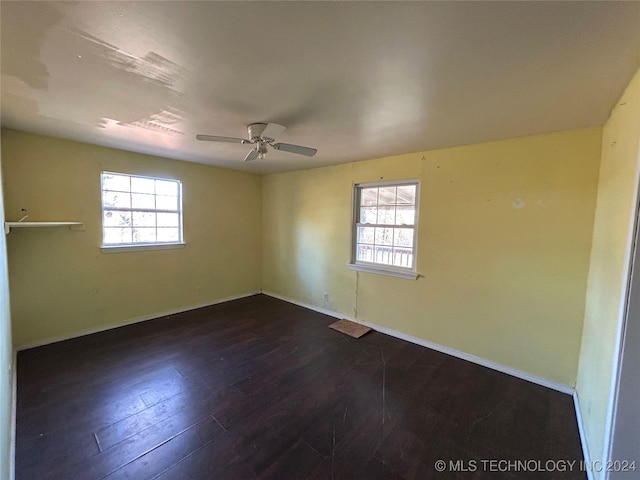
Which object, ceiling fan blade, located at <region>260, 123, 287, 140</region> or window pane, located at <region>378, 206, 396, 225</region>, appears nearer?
ceiling fan blade, located at <region>260, 123, 287, 140</region>

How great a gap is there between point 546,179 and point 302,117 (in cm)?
233

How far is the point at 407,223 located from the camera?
3547 millimetres

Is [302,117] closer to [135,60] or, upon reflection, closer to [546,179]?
[135,60]

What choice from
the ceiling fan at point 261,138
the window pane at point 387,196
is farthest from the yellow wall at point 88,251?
the window pane at point 387,196

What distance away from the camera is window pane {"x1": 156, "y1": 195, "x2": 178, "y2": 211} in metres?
4.01

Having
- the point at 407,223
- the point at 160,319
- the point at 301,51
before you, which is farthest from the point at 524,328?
the point at 160,319

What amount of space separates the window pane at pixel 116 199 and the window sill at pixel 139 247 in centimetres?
55

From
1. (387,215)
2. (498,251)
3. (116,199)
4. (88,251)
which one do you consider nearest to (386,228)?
(387,215)

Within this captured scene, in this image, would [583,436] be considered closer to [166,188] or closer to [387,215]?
[387,215]

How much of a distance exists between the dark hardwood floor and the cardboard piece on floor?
29 cm

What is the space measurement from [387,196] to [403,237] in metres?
0.62

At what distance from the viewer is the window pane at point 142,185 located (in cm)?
375

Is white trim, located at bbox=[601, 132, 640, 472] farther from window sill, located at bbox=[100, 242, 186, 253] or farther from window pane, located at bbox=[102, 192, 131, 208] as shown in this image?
window pane, located at bbox=[102, 192, 131, 208]

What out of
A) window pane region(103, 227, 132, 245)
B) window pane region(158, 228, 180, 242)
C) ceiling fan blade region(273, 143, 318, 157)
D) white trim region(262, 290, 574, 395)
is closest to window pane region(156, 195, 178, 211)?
window pane region(158, 228, 180, 242)
